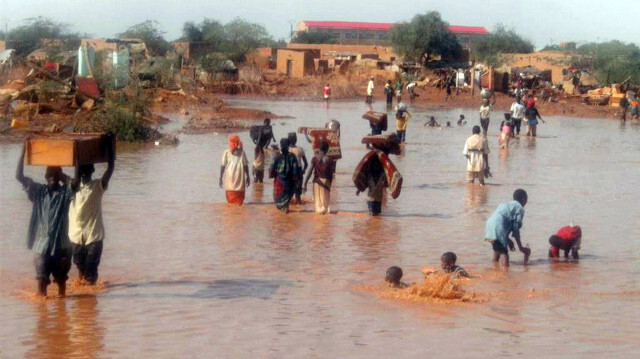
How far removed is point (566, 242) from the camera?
1264 centimetres

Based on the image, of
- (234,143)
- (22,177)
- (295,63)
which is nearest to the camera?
(22,177)

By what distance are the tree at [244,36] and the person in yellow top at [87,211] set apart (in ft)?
239

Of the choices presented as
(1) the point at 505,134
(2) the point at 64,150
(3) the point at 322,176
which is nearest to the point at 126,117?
(1) the point at 505,134

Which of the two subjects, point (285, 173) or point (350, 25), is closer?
point (285, 173)

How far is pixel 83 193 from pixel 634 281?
617 centimetres

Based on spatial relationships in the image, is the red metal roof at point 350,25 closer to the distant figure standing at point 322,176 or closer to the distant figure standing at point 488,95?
the distant figure standing at point 488,95

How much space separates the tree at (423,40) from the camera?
84.5 meters

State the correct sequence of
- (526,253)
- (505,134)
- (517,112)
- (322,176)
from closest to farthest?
(526,253), (322,176), (505,134), (517,112)

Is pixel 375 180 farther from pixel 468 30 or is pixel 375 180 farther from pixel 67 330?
pixel 468 30

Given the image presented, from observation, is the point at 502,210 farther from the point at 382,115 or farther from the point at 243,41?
the point at 243,41

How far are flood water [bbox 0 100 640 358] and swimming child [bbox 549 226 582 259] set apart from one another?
183 millimetres

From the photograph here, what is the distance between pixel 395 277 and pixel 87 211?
3181 mm

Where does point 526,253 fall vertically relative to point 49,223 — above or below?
below

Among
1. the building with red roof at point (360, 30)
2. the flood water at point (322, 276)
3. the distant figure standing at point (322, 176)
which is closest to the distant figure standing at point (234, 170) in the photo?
the flood water at point (322, 276)
